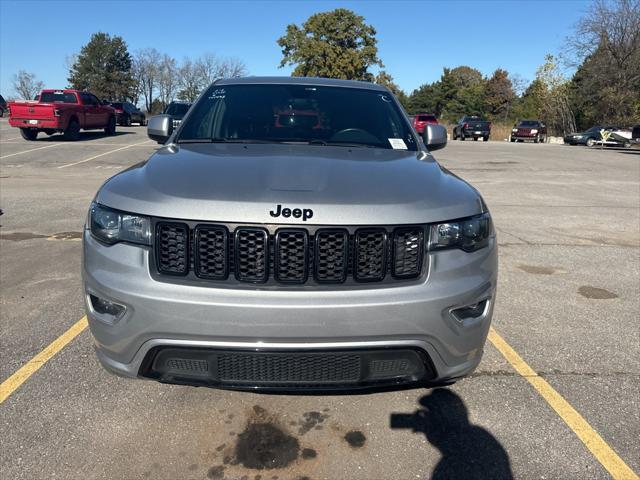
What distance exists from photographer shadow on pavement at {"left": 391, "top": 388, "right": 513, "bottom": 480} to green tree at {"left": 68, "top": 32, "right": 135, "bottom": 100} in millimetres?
83364

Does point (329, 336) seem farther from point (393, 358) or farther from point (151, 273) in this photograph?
point (151, 273)

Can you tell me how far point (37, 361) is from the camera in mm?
3232

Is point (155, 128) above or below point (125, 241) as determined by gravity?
above

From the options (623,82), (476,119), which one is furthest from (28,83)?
(623,82)

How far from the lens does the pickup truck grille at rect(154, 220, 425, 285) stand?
2182mm

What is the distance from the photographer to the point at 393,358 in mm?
2236

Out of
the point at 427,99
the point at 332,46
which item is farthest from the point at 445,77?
the point at 332,46

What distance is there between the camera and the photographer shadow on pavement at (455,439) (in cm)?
234

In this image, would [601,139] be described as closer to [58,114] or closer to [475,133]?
[475,133]

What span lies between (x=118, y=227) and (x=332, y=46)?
199 ft

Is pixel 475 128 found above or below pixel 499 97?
below

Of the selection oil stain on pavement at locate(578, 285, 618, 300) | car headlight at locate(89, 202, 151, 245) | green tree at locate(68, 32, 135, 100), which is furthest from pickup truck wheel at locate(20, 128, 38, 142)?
green tree at locate(68, 32, 135, 100)

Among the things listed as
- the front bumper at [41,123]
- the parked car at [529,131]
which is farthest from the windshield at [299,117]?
the parked car at [529,131]

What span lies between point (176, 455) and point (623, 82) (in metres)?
49.3
